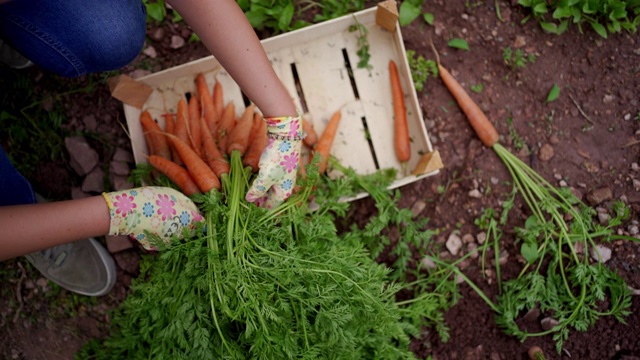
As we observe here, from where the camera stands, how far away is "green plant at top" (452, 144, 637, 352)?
78.8 inches

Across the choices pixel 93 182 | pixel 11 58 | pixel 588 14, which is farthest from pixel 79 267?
pixel 588 14

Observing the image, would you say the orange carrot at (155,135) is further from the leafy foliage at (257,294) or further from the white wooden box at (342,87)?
the leafy foliage at (257,294)

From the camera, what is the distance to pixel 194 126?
213 cm

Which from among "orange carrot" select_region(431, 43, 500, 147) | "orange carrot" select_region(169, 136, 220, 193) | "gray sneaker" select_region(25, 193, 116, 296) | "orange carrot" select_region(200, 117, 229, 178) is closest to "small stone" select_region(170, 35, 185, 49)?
"orange carrot" select_region(200, 117, 229, 178)

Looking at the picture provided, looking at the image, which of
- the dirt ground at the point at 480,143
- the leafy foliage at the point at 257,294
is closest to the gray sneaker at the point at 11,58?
the dirt ground at the point at 480,143

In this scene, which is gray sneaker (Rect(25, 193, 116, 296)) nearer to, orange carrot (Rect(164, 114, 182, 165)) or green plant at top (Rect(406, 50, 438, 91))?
orange carrot (Rect(164, 114, 182, 165))

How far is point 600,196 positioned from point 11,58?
2.84 metres

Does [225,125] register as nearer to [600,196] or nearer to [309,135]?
[309,135]

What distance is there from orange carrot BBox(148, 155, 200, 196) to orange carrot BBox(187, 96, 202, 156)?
149 millimetres

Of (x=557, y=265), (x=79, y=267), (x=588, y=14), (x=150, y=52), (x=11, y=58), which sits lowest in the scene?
(x=557, y=265)

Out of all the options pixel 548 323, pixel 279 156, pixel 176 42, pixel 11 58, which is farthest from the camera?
pixel 176 42

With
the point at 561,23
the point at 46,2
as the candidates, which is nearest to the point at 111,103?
the point at 46,2

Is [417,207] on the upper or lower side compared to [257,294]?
lower

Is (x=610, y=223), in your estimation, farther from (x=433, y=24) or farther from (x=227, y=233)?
(x=227, y=233)
